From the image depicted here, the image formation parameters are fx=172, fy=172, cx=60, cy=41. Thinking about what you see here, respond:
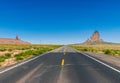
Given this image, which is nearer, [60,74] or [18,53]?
[60,74]

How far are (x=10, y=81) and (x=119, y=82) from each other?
4884mm

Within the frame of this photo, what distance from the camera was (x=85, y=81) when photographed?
7824 millimetres

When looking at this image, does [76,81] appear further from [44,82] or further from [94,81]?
[44,82]

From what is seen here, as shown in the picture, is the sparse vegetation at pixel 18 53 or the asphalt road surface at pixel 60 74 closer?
the asphalt road surface at pixel 60 74

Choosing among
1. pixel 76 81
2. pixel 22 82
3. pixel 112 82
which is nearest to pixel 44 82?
pixel 22 82

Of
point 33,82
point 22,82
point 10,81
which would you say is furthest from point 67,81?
point 10,81

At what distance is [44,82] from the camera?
7.59 metres

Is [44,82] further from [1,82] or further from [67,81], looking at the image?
[1,82]

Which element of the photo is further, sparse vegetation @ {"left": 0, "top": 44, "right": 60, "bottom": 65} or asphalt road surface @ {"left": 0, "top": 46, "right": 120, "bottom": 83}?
sparse vegetation @ {"left": 0, "top": 44, "right": 60, "bottom": 65}

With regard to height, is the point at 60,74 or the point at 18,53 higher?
the point at 18,53

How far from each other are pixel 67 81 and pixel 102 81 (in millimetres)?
1613

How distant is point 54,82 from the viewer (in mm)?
7633

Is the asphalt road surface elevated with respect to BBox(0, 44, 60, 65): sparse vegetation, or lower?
lower

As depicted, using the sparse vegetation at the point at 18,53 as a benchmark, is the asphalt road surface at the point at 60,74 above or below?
below
